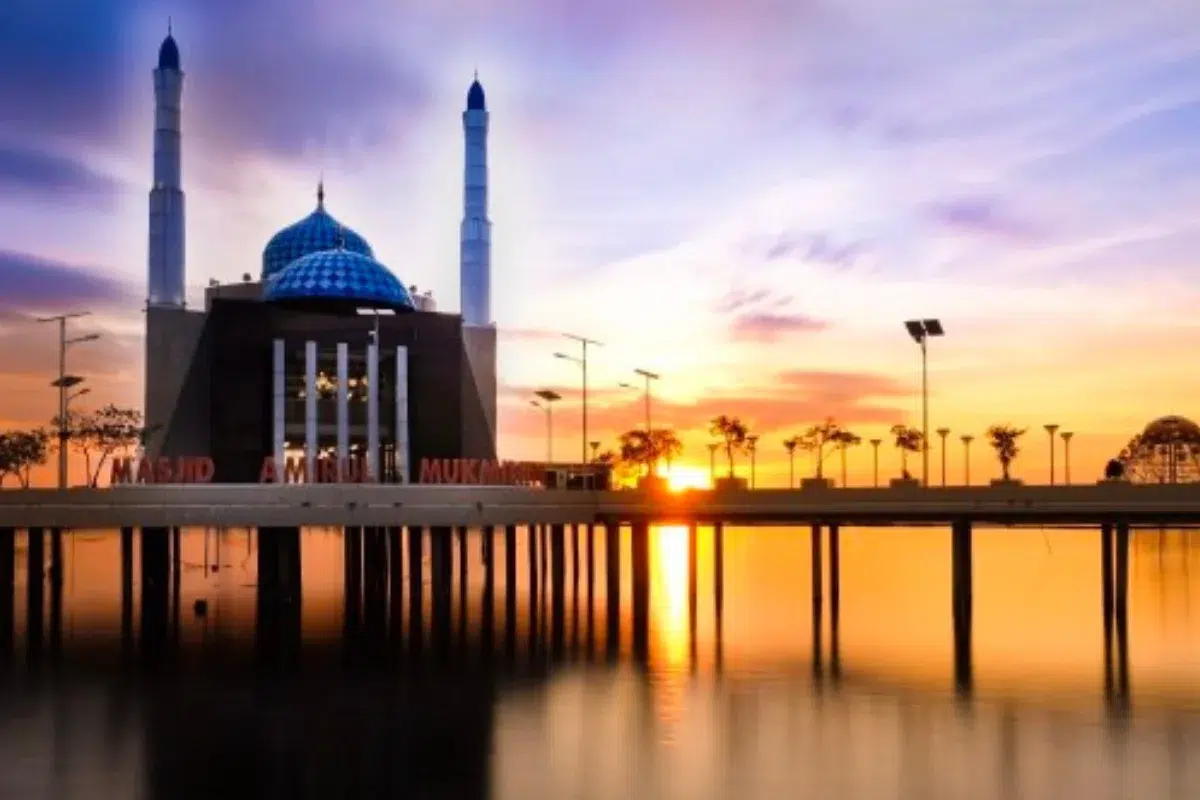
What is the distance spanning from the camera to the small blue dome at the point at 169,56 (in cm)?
13750

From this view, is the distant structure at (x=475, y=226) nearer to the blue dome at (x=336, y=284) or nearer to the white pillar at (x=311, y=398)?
the blue dome at (x=336, y=284)

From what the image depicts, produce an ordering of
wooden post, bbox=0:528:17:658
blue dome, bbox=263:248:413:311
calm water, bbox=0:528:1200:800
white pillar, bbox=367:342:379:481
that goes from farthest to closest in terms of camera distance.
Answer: blue dome, bbox=263:248:413:311 < white pillar, bbox=367:342:379:481 < wooden post, bbox=0:528:17:658 < calm water, bbox=0:528:1200:800

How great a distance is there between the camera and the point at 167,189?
13450 centimetres

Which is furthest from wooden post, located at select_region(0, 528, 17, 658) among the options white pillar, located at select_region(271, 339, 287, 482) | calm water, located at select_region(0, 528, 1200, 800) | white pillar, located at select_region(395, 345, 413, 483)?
white pillar, located at select_region(395, 345, 413, 483)

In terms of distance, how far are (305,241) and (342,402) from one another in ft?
103

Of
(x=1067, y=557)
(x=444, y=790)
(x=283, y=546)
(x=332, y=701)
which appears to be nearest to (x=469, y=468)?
(x=283, y=546)

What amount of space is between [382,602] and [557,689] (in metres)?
40.1

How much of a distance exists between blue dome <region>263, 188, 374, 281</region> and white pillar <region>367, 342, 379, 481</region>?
87.6ft

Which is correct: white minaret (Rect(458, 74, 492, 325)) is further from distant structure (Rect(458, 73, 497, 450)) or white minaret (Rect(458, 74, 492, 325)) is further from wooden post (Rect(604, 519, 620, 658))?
wooden post (Rect(604, 519, 620, 658))

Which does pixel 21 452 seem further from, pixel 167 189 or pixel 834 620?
pixel 834 620

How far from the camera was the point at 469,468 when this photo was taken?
92062 millimetres

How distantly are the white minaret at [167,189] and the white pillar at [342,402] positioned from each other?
109 feet

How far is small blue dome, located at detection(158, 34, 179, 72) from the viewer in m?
138

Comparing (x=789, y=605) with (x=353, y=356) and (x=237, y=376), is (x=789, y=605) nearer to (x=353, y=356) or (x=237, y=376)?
(x=353, y=356)
